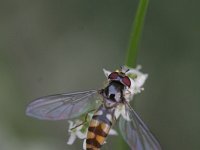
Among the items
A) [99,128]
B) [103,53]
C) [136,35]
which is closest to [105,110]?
[99,128]

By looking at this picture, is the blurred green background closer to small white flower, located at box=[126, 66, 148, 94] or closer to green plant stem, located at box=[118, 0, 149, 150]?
small white flower, located at box=[126, 66, 148, 94]

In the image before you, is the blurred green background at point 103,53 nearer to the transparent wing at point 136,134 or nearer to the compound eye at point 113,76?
the compound eye at point 113,76

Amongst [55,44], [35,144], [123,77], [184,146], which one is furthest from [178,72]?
[123,77]

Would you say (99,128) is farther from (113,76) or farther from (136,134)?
(113,76)

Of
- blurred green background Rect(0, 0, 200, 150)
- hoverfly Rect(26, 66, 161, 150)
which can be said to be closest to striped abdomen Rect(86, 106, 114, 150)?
hoverfly Rect(26, 66, 161, 150)

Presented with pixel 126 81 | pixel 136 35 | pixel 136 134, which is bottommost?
pixel 136 134

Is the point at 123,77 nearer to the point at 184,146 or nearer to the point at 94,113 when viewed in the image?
the point at 94,113
